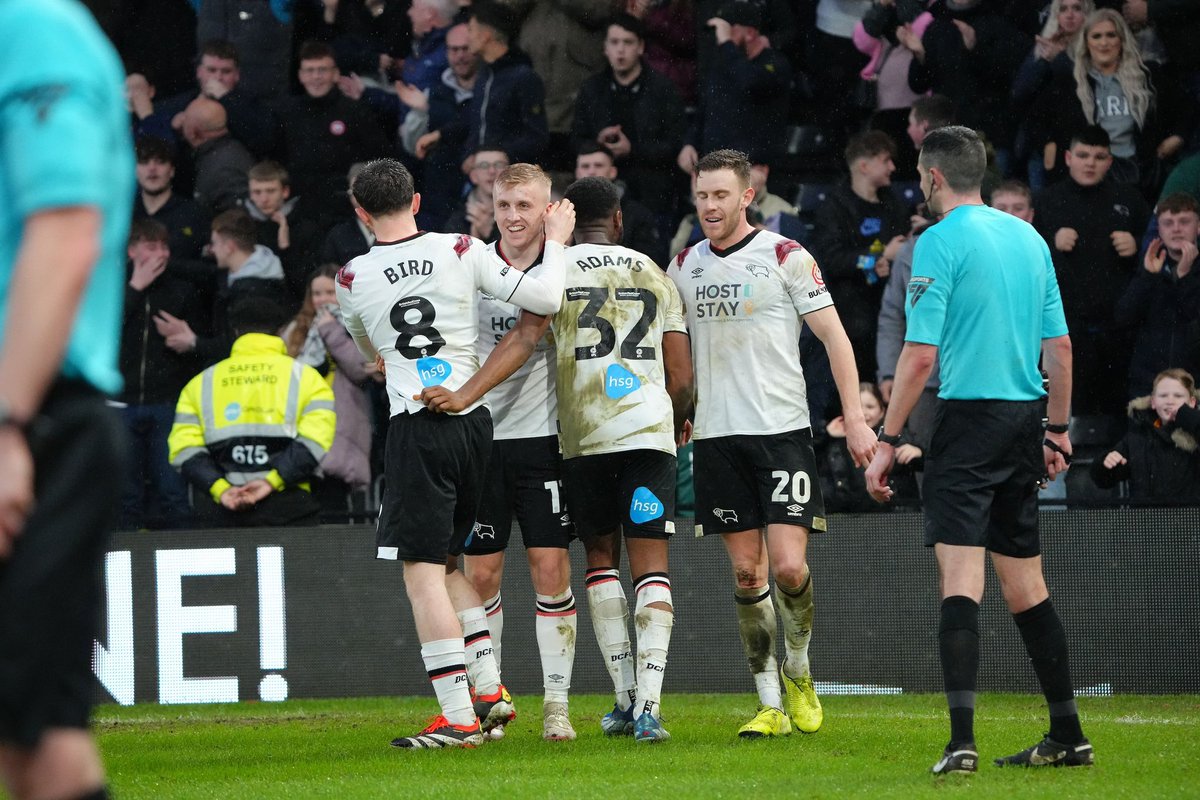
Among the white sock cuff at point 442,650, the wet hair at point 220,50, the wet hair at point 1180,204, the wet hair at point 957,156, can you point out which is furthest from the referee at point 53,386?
the wet hair at point 220,50

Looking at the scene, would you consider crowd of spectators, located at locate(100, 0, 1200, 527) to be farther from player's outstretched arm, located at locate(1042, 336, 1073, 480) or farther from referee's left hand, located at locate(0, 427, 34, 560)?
referee's left hand, located at locate(0, 427, 34, 560)

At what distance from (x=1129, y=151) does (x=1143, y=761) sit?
21.8ft

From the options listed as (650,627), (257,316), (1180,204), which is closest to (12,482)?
(650,627)

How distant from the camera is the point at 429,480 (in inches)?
266

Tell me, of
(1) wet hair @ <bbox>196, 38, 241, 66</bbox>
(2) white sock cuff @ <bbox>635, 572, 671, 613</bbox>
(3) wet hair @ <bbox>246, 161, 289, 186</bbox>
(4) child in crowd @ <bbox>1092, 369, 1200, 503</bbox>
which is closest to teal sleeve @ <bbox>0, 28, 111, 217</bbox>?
(2) white sock cuff @ <bbox>635, 572, 671, 613</bbox>

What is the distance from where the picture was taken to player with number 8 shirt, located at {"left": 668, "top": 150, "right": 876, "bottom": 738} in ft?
23.6

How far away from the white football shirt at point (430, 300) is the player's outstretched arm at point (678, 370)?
2.48 feet

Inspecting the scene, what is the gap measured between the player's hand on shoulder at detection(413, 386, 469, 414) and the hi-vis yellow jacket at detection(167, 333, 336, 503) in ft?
10.9

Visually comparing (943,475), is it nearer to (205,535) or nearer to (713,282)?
(713,282)

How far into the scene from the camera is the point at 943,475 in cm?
584

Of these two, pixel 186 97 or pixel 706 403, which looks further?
pixel 186 97

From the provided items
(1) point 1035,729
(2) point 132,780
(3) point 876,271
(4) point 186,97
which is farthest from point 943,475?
(4) point 186,97

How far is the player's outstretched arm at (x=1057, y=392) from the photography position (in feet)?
20.3

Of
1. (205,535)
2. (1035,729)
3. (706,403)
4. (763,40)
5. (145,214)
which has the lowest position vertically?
(1035,729)
